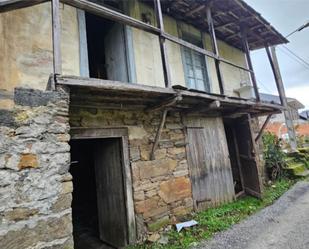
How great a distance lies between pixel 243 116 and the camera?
662 centimetres

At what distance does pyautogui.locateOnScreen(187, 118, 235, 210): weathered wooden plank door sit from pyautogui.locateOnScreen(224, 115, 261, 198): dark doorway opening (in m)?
0.83

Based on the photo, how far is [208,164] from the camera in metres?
5.57

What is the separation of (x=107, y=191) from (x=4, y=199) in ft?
7.88

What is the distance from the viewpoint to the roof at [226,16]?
543cm

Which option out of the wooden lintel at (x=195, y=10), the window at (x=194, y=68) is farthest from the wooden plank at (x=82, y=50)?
the wooden lintel at (x=195, y=10)

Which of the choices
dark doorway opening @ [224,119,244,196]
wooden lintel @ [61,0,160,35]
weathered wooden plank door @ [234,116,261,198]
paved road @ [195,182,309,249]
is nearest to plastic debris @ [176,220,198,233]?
paved road @ [195,182,309,249]

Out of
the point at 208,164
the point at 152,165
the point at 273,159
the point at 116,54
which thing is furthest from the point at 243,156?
the point at 116,54

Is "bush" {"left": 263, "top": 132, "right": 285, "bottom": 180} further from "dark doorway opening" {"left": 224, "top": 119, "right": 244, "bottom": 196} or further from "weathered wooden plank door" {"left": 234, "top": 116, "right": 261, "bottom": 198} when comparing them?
"weathered wooden plank door" {"left": 234, "top": 116, "right": 261, "bottom": 198}

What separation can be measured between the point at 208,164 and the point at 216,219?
1.28m

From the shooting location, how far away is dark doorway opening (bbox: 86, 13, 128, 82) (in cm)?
485

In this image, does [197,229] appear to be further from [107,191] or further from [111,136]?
[111,136]

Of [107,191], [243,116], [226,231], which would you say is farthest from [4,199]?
[243,116]

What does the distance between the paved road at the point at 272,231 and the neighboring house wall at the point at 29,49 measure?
363 cm

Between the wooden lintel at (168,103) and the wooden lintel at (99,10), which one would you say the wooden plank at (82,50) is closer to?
the wooden lintel at (99,10)
